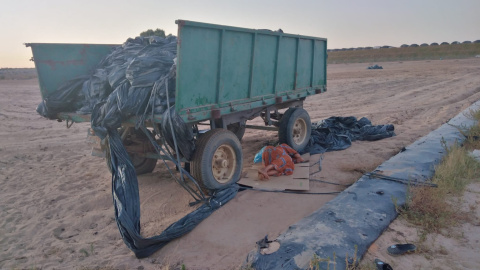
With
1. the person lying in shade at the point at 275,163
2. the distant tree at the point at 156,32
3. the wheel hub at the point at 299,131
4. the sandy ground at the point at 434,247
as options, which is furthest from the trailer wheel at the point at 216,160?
the distant tree at the point at 156,32

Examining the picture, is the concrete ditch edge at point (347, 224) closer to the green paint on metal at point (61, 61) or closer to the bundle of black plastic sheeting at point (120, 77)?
the bundle of black plastic sheeting at point (120, 77)

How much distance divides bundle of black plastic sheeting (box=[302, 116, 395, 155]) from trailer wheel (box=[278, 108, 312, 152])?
21 centimetres

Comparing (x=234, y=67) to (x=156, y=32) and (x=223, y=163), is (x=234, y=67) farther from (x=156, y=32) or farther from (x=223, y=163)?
(x=156, y=32)

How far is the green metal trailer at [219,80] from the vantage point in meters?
4.90

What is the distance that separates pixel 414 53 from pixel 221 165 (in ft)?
176

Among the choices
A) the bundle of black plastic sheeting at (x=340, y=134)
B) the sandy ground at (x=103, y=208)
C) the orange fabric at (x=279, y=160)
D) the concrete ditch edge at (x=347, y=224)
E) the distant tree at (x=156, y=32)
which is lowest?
the sandy ground at (x=103, y=208)

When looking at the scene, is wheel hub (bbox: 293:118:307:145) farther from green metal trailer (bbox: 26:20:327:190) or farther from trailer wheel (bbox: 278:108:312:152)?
green metal trailer (bbox: 26:20:327:190)

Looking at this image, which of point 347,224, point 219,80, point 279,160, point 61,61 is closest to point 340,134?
point 279,160

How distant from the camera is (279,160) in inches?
251

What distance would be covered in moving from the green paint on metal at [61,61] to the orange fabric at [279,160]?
11.3ft

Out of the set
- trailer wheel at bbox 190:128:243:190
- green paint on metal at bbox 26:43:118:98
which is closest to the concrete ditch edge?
trailer wheel at bbox 190:128:243:190

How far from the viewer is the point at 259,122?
39.9ft

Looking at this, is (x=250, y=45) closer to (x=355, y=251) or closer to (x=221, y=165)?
(x=221, y=165)

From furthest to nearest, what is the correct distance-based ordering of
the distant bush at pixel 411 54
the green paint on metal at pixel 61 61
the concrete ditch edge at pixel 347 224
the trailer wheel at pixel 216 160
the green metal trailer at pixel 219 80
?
the distant bush at pixel 411 54
the green paint on metal at pixel 61 61
the trailer wheel at pixel 216 160
the green metal trailer at pixel 219 80
the concrete ditch edge at pixel 347 224
